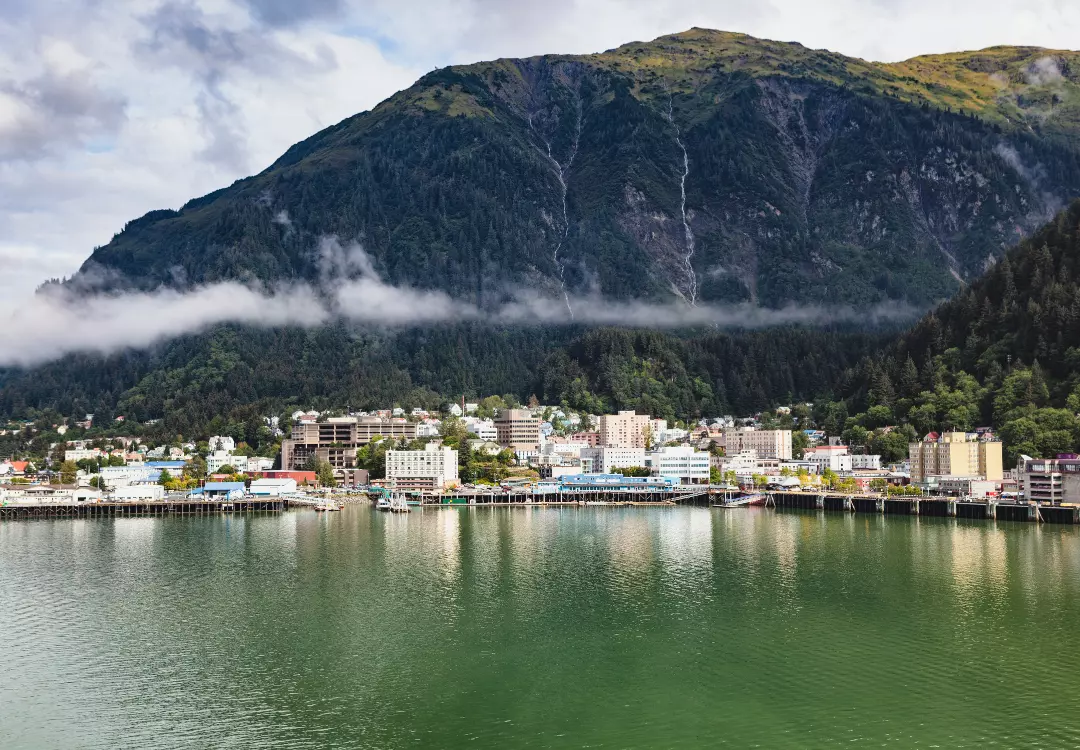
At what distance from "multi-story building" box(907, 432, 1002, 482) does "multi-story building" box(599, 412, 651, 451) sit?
4959 cm

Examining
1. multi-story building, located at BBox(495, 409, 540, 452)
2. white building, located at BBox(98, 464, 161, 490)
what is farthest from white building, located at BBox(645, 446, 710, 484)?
white building, located at BBox(98, 464, 161, 490)

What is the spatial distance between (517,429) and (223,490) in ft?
160

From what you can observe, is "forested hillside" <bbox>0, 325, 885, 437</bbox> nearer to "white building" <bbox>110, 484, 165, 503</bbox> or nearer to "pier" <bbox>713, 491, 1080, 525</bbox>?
"white building" <bbox>110, 484, 165, 503</bbox>

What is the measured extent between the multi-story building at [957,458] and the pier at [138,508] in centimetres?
6027

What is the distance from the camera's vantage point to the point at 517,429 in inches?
5758

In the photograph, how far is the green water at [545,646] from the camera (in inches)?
1120

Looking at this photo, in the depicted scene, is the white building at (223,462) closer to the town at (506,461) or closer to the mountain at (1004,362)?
the town at (506,461)

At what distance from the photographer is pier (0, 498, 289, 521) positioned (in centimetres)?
9450

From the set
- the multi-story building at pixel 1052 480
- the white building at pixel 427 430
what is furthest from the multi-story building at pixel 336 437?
the multi-story building at pixel 1052 480

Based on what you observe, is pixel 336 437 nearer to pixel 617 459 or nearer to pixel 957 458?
pixel 617 459

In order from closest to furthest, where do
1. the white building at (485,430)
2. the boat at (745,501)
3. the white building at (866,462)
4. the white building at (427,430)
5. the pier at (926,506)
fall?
1. the pier at (926,506)
2. the boat at (745,501)
3. the white building at (866,462)
4. the white building at (427,430)
5. the white building at (485,430)

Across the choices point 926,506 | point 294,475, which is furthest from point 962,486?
point 294,475

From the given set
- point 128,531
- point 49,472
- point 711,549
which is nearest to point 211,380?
point 49,472

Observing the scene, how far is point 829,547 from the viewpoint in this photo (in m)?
62.1
